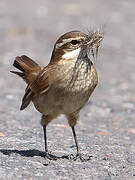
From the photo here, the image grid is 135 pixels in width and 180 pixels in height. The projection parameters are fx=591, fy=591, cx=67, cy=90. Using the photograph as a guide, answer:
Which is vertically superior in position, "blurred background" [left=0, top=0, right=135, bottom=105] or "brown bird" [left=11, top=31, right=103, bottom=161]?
"blurred background" [left=0, top=0, right=135, bottom=105]

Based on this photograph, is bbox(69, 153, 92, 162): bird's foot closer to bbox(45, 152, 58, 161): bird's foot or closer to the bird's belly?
bbox(45, 152, 58, 161): bird's foot

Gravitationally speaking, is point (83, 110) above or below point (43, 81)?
below

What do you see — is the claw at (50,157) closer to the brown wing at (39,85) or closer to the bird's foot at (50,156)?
the bird's foot at (50,156)

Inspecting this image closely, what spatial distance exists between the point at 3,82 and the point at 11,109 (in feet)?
7.24

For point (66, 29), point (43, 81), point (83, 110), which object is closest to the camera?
point (43, 81)

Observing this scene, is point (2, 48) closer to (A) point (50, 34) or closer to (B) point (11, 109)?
(A) point (50, 34)

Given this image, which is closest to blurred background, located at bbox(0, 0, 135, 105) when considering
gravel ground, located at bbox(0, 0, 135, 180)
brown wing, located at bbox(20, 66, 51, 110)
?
gravel ground, located at bbox(0, 0, 135, 180)

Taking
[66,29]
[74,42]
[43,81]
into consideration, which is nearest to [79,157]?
[43,81]

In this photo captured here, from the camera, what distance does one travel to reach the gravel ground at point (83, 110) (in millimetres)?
6910

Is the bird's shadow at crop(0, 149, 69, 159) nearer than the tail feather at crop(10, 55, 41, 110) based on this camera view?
Yes

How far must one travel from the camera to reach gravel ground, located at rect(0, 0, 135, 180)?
6910 millimetres

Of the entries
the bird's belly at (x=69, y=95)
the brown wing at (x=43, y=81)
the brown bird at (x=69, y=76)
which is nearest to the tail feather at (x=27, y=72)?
the brown wing at (x=43, y=81)

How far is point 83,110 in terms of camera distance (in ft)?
36.3

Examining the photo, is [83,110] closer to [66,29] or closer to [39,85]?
[39,85]
